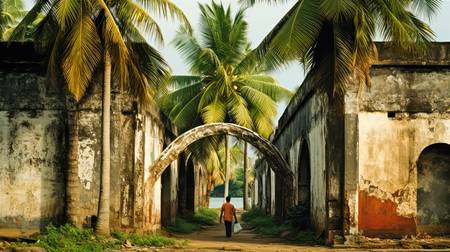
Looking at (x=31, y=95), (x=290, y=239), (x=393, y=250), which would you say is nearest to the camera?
(x=393, y=250)

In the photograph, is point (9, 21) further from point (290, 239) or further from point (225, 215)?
point (290, 239)

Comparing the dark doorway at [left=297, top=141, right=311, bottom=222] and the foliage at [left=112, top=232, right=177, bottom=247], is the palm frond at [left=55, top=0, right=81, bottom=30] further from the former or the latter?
the dark doorway at [left=297, top=141, right=311, bottom=222]

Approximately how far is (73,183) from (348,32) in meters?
6.67

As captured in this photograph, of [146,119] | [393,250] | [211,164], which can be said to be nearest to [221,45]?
[211,164]

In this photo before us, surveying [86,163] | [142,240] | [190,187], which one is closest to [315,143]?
[142,240]

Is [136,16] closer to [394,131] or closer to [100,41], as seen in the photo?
[100,41]

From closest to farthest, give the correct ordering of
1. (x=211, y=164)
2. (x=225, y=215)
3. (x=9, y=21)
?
(x=225, y=215) < (x=9, y=21) < (x=211, y=164)

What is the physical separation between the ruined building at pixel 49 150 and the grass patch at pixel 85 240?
0.58 metres

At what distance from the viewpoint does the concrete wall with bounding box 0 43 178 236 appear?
546 inches

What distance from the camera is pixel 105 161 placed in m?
13.2

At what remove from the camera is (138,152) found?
46.5ft

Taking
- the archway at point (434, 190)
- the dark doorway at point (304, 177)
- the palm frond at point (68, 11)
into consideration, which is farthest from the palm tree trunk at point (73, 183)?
the archway at point (434, 190)

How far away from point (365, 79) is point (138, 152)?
5.23 m

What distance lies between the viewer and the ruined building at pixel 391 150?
12930 millimetres
